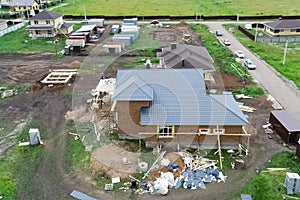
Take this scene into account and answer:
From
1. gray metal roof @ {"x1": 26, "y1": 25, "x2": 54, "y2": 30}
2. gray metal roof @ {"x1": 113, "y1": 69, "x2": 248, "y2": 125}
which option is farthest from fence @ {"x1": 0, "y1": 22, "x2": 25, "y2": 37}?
gray metal roof @ {"x1": 113, "y1": 69, "x2": 248, "y2": 125}

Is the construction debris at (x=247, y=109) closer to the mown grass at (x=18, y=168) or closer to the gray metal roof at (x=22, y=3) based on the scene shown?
the mown grass at (x=18, y=168)

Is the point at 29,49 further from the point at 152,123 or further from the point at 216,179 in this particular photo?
the point at 216,179

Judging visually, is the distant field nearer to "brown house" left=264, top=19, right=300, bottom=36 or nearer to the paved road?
"brown house" left=264, top=19, right=300, bottom=36

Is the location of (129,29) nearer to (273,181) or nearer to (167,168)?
(167,168)

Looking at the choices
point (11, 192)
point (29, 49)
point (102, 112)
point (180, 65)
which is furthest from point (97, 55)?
point (11, 192)

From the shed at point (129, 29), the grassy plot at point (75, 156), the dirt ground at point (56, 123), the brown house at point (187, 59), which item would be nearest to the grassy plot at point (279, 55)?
the dirt ground at point (56, 123)
